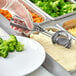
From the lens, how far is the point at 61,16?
3463mm

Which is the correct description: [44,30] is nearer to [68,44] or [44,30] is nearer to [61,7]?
[68,44]

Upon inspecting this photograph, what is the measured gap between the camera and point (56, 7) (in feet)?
12.3

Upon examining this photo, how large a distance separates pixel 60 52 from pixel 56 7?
1221 mm

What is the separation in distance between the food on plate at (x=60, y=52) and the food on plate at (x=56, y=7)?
0.86 metres

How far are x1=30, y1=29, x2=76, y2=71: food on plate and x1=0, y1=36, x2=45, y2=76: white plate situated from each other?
0.12 metres

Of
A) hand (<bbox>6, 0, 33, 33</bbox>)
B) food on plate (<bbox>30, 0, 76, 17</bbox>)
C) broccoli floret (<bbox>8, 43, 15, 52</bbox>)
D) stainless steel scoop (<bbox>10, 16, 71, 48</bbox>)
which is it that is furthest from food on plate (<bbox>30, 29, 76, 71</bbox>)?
food on plate (<bbox>30, 0, 76, 17</bbox>)

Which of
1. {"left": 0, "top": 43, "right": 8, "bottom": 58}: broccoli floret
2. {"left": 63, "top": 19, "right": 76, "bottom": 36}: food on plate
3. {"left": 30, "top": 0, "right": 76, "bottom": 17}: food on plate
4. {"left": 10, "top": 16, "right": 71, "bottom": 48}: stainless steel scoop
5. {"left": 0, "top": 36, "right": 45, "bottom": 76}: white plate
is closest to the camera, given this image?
{"left": 0, "top": 36, "right": 45, "bottom": 76}: white plate

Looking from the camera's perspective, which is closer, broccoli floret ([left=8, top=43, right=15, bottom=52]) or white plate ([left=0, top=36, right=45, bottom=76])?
white plate ([left=0, top=36, right=45, bottom=76])

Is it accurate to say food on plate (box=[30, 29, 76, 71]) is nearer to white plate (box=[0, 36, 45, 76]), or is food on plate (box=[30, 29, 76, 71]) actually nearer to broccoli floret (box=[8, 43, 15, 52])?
white plate (box=[0, 36, 45, 76])

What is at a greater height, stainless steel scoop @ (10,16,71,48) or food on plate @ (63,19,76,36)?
stainless steel scoop @ (10,16,71,48)

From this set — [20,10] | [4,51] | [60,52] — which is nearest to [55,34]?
[60,52]

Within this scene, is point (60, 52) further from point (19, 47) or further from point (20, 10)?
point (20, 10)

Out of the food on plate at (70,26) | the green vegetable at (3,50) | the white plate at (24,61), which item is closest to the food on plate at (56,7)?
the food on plate at (70,26)

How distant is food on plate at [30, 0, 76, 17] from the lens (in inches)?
145
